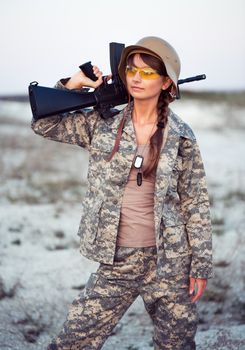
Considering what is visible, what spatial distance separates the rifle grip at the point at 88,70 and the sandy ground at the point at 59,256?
2089 millimetres

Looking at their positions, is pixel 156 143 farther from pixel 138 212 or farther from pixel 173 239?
pixel 173 239

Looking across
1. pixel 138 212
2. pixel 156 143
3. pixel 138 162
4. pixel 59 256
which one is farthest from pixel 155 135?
pixel 59 256

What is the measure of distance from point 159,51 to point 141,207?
805 millimetres

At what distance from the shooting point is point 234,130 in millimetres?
24516

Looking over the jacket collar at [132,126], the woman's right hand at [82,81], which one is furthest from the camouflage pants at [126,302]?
the woman's right hand at [82,81]

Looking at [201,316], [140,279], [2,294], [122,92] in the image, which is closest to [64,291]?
[2,294]

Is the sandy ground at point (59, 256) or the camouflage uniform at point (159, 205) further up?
the camouflage uniform at point (159, 205)

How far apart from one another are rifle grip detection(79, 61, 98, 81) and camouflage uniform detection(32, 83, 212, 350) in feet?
0.50

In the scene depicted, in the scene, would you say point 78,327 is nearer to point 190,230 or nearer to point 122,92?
point 190,230

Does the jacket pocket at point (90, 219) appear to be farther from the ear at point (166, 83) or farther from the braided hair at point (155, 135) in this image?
the ear at point (166, 83)

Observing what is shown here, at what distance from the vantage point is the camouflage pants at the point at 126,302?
3172 mm

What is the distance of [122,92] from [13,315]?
8.13 feet

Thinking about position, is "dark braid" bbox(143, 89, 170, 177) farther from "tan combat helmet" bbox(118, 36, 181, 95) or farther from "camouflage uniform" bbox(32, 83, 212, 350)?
"tan combat helmet" bbox(118, 36, 181, 95)

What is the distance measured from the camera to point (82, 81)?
320 centimetres
